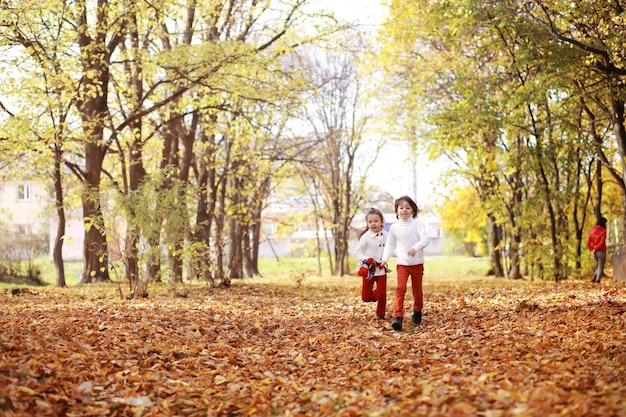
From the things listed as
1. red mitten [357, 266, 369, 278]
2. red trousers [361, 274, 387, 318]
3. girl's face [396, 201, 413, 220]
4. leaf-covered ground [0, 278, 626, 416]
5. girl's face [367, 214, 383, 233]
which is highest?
girl's face [396, 201, 413, 220]

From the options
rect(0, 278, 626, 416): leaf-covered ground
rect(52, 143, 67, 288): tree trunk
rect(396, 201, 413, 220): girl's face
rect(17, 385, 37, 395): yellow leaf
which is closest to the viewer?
rect(0, 278, 626, 416): leaf-covered ground

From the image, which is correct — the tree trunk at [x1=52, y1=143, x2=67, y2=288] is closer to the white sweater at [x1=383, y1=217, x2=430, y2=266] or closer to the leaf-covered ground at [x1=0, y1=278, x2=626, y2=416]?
the leaf-covered ground at [x1=0, y1=278, x2=626, y2=416]

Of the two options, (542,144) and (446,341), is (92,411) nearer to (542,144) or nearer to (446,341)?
(446,341)

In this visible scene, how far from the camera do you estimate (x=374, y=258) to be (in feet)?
33.4

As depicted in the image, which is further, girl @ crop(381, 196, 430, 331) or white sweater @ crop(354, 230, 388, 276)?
white sweater @ crop(354, 230, 388, 276)

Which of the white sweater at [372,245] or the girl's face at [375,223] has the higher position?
the girl's face at [375,223]

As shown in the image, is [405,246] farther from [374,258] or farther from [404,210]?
[374,258]

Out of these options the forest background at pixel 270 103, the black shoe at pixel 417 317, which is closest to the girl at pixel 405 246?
the black shoe at pixel 417 317

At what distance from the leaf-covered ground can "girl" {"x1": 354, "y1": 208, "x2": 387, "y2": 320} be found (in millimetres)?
381

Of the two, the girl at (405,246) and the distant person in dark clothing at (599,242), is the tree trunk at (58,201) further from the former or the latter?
the distant person in dark clothing at (599,242)

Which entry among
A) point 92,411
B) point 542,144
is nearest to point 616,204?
point 542,144

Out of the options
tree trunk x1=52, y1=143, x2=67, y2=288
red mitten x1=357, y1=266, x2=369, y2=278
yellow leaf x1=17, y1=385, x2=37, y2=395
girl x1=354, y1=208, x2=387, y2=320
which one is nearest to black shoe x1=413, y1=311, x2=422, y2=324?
girl x1=354, y1=208, x2=387, y2=320

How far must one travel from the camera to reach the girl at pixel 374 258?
1000cm

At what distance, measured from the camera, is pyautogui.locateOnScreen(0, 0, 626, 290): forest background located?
13750mm
